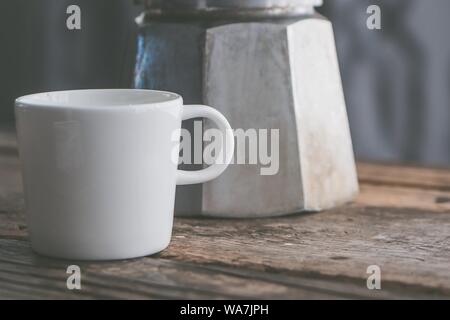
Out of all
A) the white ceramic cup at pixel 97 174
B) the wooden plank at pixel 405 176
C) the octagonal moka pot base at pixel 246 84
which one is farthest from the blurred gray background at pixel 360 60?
the white ceramic cup at pixel 97 174

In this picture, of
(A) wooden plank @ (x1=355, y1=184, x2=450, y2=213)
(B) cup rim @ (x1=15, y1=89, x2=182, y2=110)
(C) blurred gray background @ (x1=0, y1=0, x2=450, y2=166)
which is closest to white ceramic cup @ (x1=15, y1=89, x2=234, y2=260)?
(B) cup rim @ (x1=15, y1=89, x2=182, y2=110)

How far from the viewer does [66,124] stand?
1.23 feet

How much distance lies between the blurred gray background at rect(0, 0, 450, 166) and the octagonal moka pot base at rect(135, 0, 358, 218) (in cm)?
37

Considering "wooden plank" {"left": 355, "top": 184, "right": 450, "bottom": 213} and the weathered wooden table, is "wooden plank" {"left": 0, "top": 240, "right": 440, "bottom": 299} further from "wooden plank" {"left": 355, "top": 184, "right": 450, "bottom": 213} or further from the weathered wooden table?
"wooden plank" {"left": 355, "top": 184, "right": 450, "bottom": 213}

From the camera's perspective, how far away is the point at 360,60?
91cm

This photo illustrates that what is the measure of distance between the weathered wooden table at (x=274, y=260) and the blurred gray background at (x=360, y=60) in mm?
385

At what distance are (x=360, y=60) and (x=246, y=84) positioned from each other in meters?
0.45

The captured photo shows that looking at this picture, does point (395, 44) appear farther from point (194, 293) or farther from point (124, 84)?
point (194, 293)

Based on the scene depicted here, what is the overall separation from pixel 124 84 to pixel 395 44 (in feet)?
1.48

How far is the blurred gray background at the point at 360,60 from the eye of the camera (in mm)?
885

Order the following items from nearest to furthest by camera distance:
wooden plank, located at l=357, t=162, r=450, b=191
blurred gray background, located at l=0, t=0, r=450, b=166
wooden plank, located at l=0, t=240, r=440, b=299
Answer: wooden plank, located at l=0, t=240, r=440, b=299 < wooden plank, located at l=357, t=162, r=450, b=191 < blurred gray background, located at l=0, t=0, r=450, b=166

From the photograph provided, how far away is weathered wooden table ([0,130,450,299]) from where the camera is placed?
0.35 m

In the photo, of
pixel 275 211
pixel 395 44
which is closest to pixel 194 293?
pixel 275 211

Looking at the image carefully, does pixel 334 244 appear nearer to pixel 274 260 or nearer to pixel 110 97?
pixel 274 260
